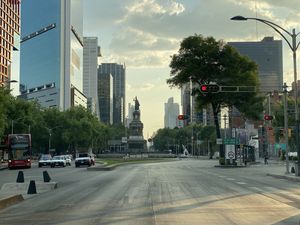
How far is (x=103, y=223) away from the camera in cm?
1352

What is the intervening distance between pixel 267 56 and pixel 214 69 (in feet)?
171

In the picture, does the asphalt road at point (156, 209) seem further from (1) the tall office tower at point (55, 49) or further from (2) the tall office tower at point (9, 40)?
(1) the tall office tower at point (55, 49)

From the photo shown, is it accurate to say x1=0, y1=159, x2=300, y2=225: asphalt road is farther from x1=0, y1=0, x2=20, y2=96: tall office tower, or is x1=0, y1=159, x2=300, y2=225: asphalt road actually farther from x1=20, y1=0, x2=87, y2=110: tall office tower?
x1=20, y1=0, x2=87, y2=110: tall office tower

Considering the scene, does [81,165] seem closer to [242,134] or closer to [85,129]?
[242,134]

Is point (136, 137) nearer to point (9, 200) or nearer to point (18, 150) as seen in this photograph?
point (18, 150)

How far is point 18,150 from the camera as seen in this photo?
211 feet

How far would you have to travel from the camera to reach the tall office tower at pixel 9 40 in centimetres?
16062

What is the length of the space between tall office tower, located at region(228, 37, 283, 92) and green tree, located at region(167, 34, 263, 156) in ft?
135

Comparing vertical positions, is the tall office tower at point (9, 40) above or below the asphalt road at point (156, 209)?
above

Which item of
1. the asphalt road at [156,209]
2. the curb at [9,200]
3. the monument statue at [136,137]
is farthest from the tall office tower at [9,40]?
the asphalt road at [156,209]

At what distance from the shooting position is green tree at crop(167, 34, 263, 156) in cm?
6412

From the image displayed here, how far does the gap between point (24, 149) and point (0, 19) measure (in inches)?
4139

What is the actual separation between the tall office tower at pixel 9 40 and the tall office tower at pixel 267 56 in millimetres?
75658

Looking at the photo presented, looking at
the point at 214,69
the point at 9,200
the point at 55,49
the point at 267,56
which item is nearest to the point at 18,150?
the point at 214,69
